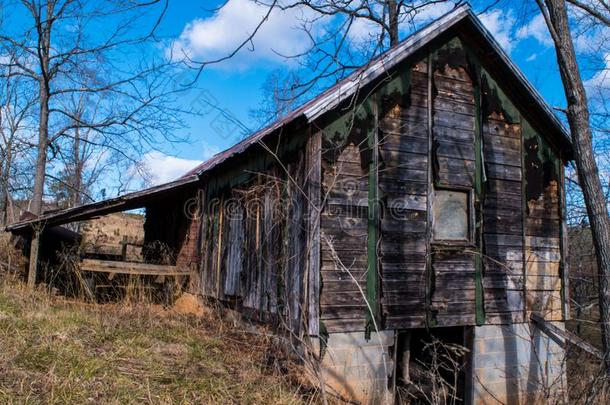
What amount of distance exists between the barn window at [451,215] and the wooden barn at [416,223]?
0.02 meters

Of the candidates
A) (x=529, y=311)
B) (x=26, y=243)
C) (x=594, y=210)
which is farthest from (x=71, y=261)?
(x=594, y=210)

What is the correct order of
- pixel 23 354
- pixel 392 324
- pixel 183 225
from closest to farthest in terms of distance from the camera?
pixel 23 354, pixel 392 324, pixel 183 225

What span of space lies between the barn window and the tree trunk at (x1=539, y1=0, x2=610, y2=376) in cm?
172

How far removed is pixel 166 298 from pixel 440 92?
733 centimetres

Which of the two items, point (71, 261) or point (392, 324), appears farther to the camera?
point (71, 261)

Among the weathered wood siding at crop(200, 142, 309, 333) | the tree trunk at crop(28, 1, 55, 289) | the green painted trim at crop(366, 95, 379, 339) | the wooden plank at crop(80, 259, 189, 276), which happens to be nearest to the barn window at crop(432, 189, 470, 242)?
the green painted trim at crop(366, 95, 379, 339)

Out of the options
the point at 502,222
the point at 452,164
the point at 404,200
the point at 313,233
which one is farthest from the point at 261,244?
the point at 502,222

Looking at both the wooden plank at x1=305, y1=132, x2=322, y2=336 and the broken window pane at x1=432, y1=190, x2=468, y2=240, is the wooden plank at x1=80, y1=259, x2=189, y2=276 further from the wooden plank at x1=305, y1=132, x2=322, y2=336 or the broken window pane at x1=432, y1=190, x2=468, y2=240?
the broken window pane at x1=432, y1=190, x2=468, y2=240

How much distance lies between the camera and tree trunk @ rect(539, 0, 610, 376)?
7.00 meters

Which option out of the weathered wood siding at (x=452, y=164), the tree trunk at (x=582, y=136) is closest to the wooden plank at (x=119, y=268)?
the weathered wood siding at (x=452, y=164)

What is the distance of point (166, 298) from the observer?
10.9 metres

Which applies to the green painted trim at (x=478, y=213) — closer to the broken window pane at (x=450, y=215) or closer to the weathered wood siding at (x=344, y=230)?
the broken window pane at (x=450, y=215)

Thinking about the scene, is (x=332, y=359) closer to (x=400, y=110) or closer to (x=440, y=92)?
(x=400, y=110)

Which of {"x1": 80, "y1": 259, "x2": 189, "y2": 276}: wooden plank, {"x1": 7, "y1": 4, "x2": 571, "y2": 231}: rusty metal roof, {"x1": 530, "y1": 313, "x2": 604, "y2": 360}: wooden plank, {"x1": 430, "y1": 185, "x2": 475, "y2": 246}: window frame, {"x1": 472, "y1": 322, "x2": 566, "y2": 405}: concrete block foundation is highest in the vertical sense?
{"x1": 7, "y1": 4, "x2": 571, "y2": 231}: rusty metal roof
